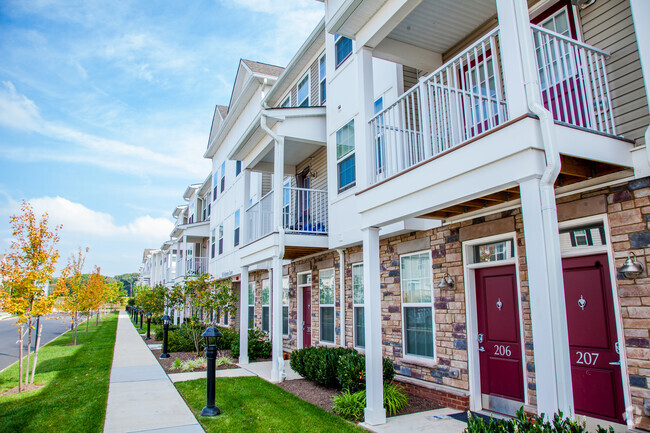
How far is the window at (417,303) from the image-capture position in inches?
297

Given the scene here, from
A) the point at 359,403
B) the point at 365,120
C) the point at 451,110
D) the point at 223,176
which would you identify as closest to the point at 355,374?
the point at 359,403

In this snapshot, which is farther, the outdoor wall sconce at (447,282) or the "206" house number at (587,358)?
the outdoor wall sconce at (447,282)

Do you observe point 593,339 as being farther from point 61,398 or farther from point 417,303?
point 61,398

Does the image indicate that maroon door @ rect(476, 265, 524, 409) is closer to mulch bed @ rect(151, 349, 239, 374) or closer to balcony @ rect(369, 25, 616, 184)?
balcony @ rect(369, 25, 616, 184)

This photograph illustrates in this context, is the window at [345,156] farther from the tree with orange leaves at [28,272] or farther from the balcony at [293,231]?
the tree with orange leaves at [28,272]

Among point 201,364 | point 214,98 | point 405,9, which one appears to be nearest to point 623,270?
point 405,9

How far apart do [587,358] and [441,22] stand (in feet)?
17.8

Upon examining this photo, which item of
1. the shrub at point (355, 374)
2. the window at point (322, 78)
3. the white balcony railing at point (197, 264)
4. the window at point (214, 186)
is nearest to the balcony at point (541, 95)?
the shrub at point (355, 374)

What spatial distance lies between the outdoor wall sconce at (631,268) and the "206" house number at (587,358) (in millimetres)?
1075

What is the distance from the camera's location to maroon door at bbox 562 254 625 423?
479 centimetres

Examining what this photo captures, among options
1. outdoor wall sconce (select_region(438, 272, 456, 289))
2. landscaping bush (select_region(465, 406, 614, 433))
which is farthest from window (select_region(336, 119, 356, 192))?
landscaping bush (select_region(465, 406, 614, 433))

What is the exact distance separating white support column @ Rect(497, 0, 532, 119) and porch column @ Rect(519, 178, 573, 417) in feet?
3.04

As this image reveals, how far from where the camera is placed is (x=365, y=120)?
6.94 metres

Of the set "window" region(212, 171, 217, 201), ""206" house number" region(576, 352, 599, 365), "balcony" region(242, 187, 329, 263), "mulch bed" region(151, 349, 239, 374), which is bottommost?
"mulch bed" region(151, 349, 239, 374)
